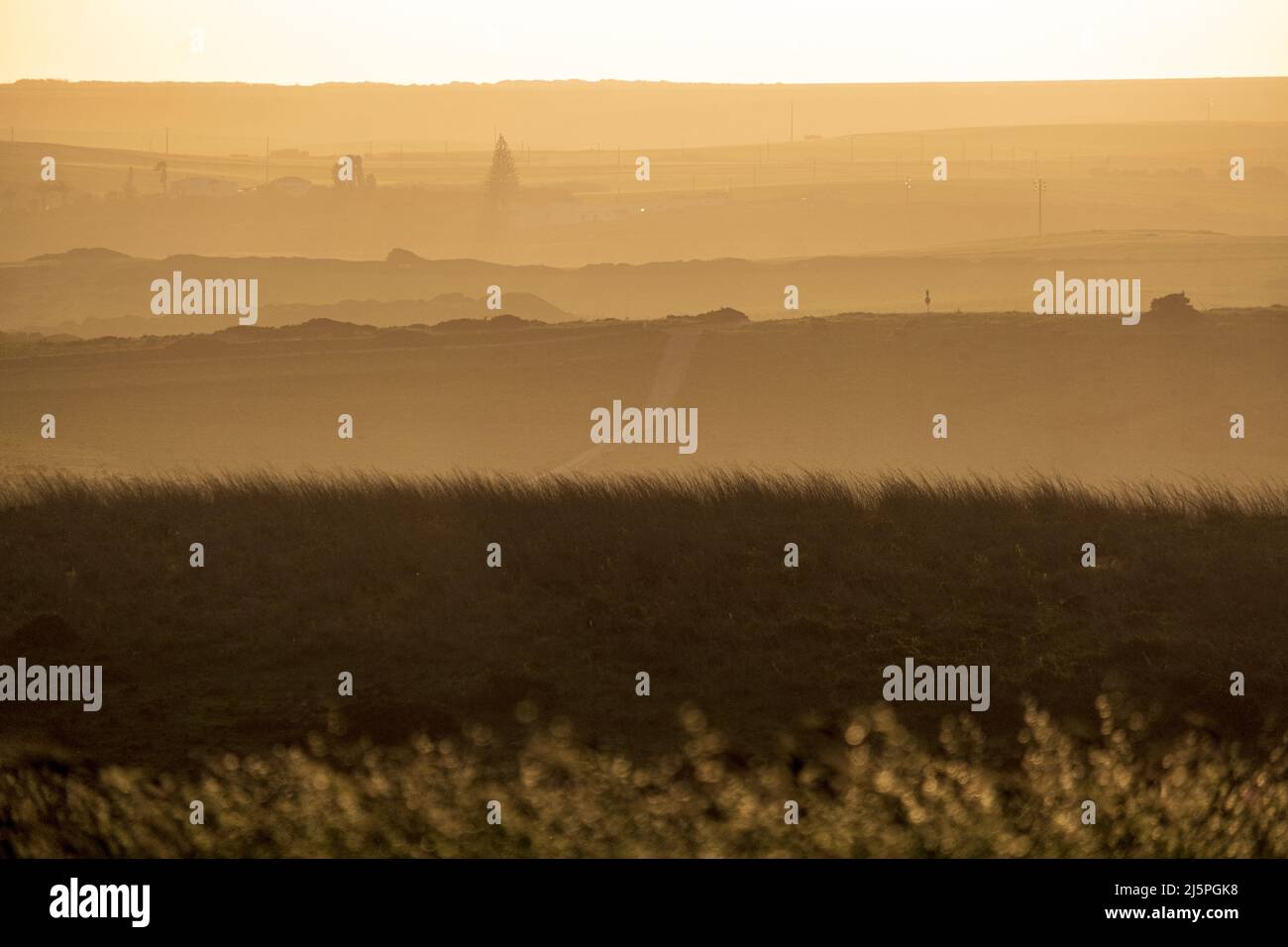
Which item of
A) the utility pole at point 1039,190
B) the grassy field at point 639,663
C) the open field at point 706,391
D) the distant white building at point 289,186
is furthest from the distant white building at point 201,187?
the grassy field at point 639,663

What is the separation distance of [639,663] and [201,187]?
120 m

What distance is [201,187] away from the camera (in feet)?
424

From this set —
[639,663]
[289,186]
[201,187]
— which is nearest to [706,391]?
[289,186]

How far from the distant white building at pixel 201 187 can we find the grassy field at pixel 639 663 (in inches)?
4263

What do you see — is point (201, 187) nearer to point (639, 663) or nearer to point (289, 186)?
point (289, 186)

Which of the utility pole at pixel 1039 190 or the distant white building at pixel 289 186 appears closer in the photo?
the distant white building at pixel 289 186

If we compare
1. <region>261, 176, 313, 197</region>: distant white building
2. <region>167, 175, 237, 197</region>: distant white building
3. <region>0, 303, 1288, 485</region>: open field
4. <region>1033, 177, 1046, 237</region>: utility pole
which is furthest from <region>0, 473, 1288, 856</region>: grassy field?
<region>1033, 177, 1046, 237</region>: utility pole

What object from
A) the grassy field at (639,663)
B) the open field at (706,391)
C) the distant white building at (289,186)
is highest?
the distant white building at (289,186)

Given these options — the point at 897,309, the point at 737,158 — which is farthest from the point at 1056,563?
the point at 737,158

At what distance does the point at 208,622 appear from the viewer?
62.5ft

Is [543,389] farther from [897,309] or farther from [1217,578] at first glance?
[1217,578]

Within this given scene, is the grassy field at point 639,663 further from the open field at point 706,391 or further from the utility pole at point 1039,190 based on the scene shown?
the utility pole at point 1039,190

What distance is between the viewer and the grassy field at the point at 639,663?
12.3m
